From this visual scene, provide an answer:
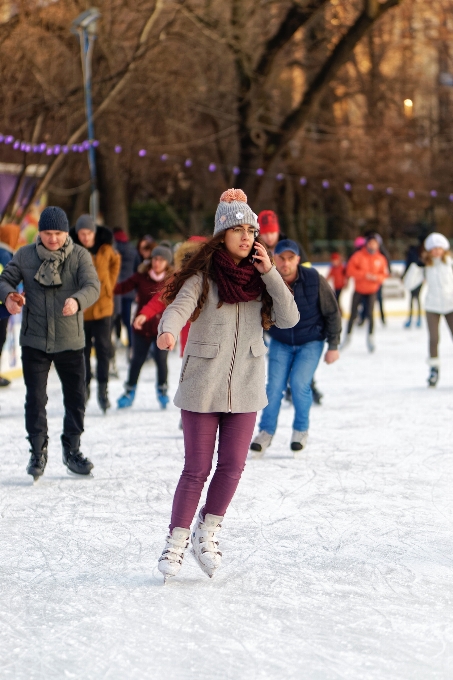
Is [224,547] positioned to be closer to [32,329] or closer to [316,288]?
[32,329]

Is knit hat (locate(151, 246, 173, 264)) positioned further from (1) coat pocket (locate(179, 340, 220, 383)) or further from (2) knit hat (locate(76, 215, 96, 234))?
(1) coat pocket (locate(179, 340, 220, 383))

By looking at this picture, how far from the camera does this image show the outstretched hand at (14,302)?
5.33 meters

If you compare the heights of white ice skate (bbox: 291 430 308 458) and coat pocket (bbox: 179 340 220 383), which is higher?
coat pocket (bbox: 179 340 220 383)

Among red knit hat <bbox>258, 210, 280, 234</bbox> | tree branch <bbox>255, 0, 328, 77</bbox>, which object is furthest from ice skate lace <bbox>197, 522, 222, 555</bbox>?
tree branch <bbox>255, 0, 328, 77</bbox>

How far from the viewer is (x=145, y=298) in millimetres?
8492

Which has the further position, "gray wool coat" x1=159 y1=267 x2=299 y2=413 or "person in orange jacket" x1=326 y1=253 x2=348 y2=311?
"person in orange jacket" x1=326 y1=253 x2=348 y2=311

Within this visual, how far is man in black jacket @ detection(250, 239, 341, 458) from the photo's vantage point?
638cm

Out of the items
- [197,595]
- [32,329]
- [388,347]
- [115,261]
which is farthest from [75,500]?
[388,347]

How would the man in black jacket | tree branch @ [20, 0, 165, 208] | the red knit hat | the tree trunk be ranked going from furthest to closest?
the tree trunk → tree branch @ [20, 0, 165, 208] → the red knit hat → the man in black jacket

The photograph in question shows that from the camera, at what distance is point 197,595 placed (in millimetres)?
3881

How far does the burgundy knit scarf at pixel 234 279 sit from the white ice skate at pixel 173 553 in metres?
0.89

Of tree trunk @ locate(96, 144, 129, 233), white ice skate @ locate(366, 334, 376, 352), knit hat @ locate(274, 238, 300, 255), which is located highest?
tree trunk @ locate(96, 144, 129, 233)

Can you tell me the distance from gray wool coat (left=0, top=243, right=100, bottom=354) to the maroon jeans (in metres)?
1.75

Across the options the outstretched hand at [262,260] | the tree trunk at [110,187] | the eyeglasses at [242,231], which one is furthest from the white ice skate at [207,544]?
the tree trunk at [110,187]
